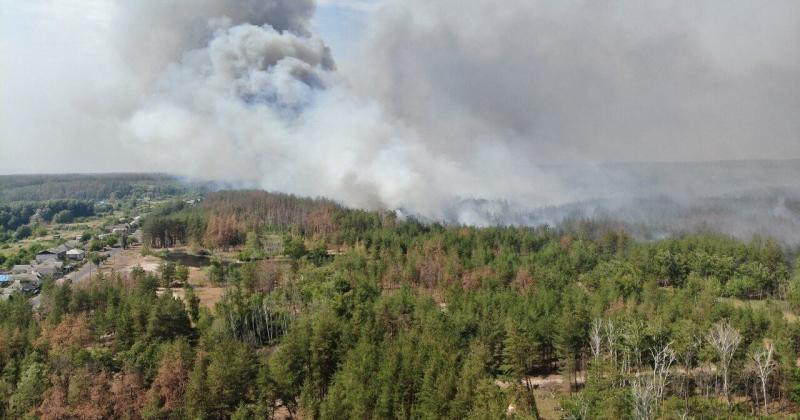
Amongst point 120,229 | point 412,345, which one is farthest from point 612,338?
point 120,229

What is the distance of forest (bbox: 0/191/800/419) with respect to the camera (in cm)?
1836

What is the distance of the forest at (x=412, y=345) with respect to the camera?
723 inches

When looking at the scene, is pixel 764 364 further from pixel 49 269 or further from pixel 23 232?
pixel 23 232

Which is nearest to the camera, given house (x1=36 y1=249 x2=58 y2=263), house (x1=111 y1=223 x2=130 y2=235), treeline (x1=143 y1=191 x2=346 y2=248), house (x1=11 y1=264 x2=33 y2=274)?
house (x1=11 y1=264 x2=33 y2=274)

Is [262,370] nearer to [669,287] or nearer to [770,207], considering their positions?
A: [669,287]

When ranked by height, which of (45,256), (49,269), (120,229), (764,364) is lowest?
(764,364)

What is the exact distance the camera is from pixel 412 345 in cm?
2156

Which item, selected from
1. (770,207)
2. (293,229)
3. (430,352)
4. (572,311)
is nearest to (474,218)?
(293,229)

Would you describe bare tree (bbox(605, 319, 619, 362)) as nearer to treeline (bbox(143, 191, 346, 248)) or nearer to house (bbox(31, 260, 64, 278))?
treeline (bbox(143, 191, 346, 248))

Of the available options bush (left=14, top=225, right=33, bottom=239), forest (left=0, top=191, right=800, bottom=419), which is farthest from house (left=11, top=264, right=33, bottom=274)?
bush (left=14, top=225, right=33, bottom=239)

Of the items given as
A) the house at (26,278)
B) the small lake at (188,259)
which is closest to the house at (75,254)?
the small lake at (188,259)

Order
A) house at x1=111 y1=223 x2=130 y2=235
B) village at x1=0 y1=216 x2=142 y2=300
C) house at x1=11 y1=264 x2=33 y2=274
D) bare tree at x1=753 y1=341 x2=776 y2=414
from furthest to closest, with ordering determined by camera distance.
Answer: house at x1=111 y1=223 x2=130 y2=235
house at x1=11 y1=264 x2=33 y2=274
village at x1=0 y1=216 x2=142 y2=300
bare tree at x1=753 y1=341 x2=776 y2=414

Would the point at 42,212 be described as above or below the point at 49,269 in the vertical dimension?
above

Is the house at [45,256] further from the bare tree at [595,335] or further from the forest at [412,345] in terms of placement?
the bare tree at [595,335]
